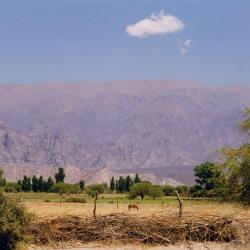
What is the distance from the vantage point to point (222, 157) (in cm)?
2983

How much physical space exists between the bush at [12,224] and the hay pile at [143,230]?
421 centimetres

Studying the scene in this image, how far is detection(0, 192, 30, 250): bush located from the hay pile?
4211mm

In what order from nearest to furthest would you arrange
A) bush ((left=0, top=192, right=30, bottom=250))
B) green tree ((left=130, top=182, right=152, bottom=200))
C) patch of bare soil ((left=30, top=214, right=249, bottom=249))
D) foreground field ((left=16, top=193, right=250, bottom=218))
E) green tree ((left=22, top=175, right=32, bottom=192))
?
bush ((left=0, top=192, right=30, bottom=250))
patch of bare soil ((left=30, top=214, right=249, bottom=249))
foreground field ((left=16, top=193, right=250, bottom=218))
green tree ((left=130, top=182, right=152, bottom=200))
green tree ((left=22, top=175, right=32, bottom=192))

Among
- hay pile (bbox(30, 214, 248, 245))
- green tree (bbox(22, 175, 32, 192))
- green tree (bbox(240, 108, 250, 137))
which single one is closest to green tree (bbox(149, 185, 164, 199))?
green tree (bbox(22, 175, 32, 192))

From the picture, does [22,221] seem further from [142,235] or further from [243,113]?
[243,113]

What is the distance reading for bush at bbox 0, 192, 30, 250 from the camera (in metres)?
23.5

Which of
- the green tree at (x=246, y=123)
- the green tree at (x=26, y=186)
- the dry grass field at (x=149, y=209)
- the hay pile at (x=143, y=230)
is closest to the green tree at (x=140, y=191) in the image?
the green tree at (x=26, y=186)

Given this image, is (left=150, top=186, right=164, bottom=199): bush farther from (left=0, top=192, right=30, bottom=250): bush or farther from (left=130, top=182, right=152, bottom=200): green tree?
(left=0, top=192, right=30, bottom=250): bush

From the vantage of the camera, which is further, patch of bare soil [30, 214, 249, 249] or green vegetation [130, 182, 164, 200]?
green vegetation [130, 182, 164, 200]

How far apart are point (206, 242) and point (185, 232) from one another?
115 cm

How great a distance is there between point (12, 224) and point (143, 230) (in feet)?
25.8

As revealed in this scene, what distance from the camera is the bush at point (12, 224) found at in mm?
23469

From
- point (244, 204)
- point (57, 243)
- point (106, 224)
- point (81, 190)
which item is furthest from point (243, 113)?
point (81, 190)

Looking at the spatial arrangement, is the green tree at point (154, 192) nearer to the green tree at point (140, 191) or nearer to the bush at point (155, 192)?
the bush at point (155, 192)
